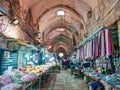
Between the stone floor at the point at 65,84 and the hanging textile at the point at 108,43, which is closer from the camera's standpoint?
the hanging textile at the point at 108,43

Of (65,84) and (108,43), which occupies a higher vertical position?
(108,43)

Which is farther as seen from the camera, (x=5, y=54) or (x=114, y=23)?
(x=5, y=54)

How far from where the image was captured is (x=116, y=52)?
6906 mm

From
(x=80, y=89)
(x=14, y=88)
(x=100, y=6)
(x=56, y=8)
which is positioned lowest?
(x=80, y=89)

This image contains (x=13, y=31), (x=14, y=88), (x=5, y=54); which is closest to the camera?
(x=14, y=88)

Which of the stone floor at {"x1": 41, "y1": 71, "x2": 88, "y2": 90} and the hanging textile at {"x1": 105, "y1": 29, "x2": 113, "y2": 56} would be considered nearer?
the hanging textile at {"x1": 105, "y1": 29, "x2": 113, "y2": 56}

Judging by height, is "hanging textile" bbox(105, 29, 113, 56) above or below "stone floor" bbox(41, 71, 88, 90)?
above

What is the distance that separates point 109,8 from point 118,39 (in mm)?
1962

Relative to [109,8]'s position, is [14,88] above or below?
below

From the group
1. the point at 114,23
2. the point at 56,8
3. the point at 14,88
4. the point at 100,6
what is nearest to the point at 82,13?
the point at 56,8

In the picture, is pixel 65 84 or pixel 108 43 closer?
pixel 108 43

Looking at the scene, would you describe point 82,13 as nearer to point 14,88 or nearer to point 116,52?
point 116,52

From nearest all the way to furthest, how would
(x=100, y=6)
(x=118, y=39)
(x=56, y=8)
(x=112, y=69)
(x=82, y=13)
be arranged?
(x=118, y=39) < (x=112, y=69) < (x=100, y=6) < (x=82, y=13) < (x=56, y=8)

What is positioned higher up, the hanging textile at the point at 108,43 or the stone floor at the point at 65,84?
the hanging textile at the point at 108,43
